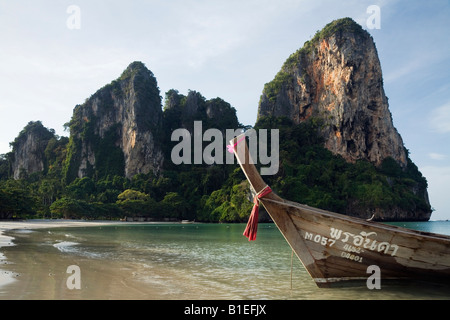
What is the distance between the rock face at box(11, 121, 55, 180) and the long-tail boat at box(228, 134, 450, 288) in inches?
3901

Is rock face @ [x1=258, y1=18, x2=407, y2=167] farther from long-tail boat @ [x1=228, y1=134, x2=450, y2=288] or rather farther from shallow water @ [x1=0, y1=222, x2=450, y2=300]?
long-tail boat @ [x1=228, y1=134, x2=450, y2=288]

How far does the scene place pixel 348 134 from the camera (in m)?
73.4

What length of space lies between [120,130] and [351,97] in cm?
5587

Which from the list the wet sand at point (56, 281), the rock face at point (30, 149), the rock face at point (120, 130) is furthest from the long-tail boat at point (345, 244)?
the rock face at point (30, 149)

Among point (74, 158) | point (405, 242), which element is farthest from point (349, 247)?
point (74, 158)

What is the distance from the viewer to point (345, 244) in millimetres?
6562

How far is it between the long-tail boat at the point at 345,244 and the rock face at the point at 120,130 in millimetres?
76032

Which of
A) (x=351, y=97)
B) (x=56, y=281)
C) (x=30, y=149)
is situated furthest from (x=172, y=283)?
(x=30, y=149)

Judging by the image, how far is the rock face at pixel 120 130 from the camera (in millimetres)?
81375
